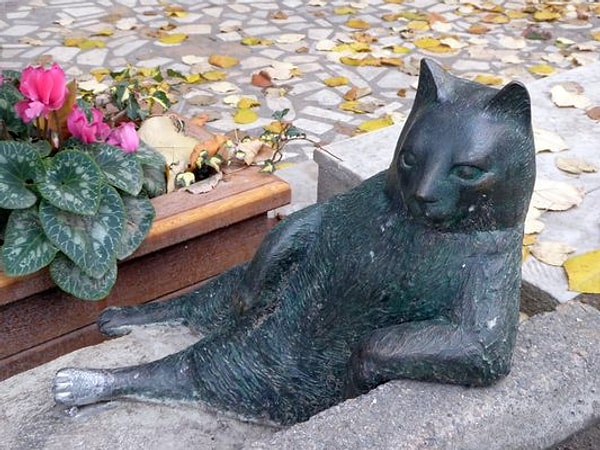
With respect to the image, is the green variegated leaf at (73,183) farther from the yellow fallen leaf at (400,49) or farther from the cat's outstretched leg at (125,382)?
the yellow fallen leaf at (400,49)

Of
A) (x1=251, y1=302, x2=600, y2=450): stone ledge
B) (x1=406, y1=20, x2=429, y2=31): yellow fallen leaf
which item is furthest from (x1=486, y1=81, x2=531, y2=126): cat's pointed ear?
(x1=406, y1=20, x2=429, y2=31): yellow fallen leaf

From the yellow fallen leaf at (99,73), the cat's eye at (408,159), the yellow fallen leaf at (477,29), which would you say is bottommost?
the yellow fallen leaf at (477,29)

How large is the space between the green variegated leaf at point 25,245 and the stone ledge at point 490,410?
944 mm

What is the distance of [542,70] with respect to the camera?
15.7 feet

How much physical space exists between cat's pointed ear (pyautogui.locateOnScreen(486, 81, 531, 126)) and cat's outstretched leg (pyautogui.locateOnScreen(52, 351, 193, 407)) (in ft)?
2.84

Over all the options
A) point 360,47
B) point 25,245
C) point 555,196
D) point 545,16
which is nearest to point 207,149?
point 25,245

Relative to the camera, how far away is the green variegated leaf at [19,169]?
213cm

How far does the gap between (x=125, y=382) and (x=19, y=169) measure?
0.75 metres

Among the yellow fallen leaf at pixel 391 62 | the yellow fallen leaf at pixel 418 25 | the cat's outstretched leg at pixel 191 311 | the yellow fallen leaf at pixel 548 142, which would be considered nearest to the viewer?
the cat's outstretched leg at pixel 191 311

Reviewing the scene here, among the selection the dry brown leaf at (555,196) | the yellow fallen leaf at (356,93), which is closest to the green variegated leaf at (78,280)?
the dry brown leaf at (555,196)

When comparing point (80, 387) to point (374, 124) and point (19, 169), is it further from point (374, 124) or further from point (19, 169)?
point (374, 124)

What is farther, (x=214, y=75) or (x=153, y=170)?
(x=214, y=75)

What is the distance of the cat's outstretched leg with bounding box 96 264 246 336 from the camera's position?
1960 millimetres

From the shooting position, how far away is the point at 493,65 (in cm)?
491
